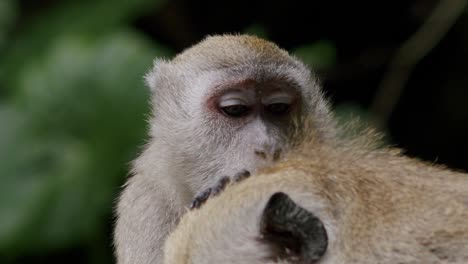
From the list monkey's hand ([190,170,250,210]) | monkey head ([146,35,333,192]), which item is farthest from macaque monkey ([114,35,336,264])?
monkey's hand ([190,170,250,210])

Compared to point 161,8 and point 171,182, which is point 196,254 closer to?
point 171,182

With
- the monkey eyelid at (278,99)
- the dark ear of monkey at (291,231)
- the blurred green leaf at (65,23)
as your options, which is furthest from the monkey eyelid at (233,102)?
the blurred green leaf at (65,23)

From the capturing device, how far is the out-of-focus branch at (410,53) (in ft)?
25.8

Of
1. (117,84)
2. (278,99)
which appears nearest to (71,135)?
(117,84)

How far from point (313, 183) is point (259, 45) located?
2.30 m

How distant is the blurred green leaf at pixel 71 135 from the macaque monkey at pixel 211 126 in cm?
159

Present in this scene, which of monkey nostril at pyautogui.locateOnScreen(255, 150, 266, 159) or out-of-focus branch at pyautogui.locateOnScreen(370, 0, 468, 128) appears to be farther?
out-of-focus branch at pyautogui.locateOnScreen(370, 0, 468, 128)

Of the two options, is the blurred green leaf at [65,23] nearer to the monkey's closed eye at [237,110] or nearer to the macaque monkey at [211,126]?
the macaque monkey at [211,126]

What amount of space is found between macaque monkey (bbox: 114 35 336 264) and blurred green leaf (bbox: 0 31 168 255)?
159cm

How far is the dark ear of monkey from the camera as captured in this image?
2.71 metres

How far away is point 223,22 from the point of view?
9.44 meters

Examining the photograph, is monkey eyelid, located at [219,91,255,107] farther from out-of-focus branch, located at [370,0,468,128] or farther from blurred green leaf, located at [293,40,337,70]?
out-of-focus branch, located at [370,0,468,128]

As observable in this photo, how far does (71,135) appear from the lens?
7176 millimetres

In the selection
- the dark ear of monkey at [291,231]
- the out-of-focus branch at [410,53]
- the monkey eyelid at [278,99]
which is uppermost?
the out-of-focus branch at [410,53]
